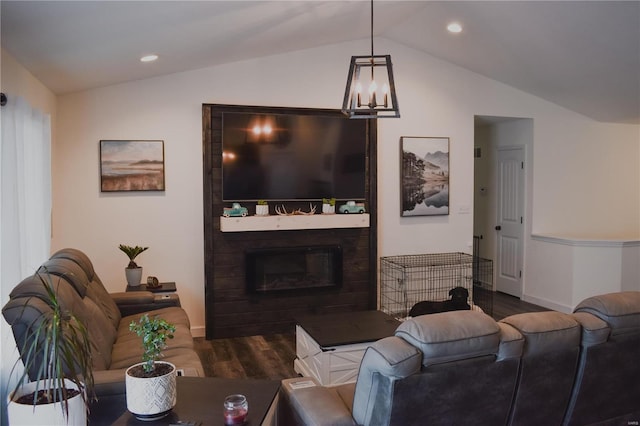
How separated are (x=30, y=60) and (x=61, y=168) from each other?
1635 millimetres

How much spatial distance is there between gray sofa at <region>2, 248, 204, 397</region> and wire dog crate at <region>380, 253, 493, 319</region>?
252cm

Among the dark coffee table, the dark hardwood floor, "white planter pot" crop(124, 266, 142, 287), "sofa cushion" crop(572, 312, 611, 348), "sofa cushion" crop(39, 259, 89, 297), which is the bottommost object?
the dark hardwood floor

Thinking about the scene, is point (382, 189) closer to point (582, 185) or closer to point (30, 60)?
point (582, 185)

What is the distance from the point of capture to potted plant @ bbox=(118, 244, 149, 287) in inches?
186

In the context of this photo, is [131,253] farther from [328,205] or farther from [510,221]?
[510,221]

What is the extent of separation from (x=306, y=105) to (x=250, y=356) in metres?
2.68

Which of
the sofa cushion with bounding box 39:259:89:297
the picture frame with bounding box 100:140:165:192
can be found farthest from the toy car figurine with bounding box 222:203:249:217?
the sofa cushion with bounding box 39:259:89:297

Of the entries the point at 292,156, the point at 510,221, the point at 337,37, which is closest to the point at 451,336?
the point at 292,156

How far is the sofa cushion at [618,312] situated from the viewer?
229 cm

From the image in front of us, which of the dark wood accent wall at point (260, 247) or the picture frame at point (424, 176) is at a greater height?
the picture frame at point (424, 176)

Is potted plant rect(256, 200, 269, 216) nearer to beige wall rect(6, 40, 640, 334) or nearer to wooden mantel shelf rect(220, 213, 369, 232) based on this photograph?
wooden mantel shelf rect(220, 213, 369, 232)

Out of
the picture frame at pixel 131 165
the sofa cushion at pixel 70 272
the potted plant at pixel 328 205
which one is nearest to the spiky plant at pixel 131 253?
the picture frame at pixel 131 165

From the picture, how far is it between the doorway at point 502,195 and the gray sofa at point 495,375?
4.58 m

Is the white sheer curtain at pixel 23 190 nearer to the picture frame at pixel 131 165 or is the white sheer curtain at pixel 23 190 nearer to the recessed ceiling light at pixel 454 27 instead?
the picture frame at pixel 131 165
